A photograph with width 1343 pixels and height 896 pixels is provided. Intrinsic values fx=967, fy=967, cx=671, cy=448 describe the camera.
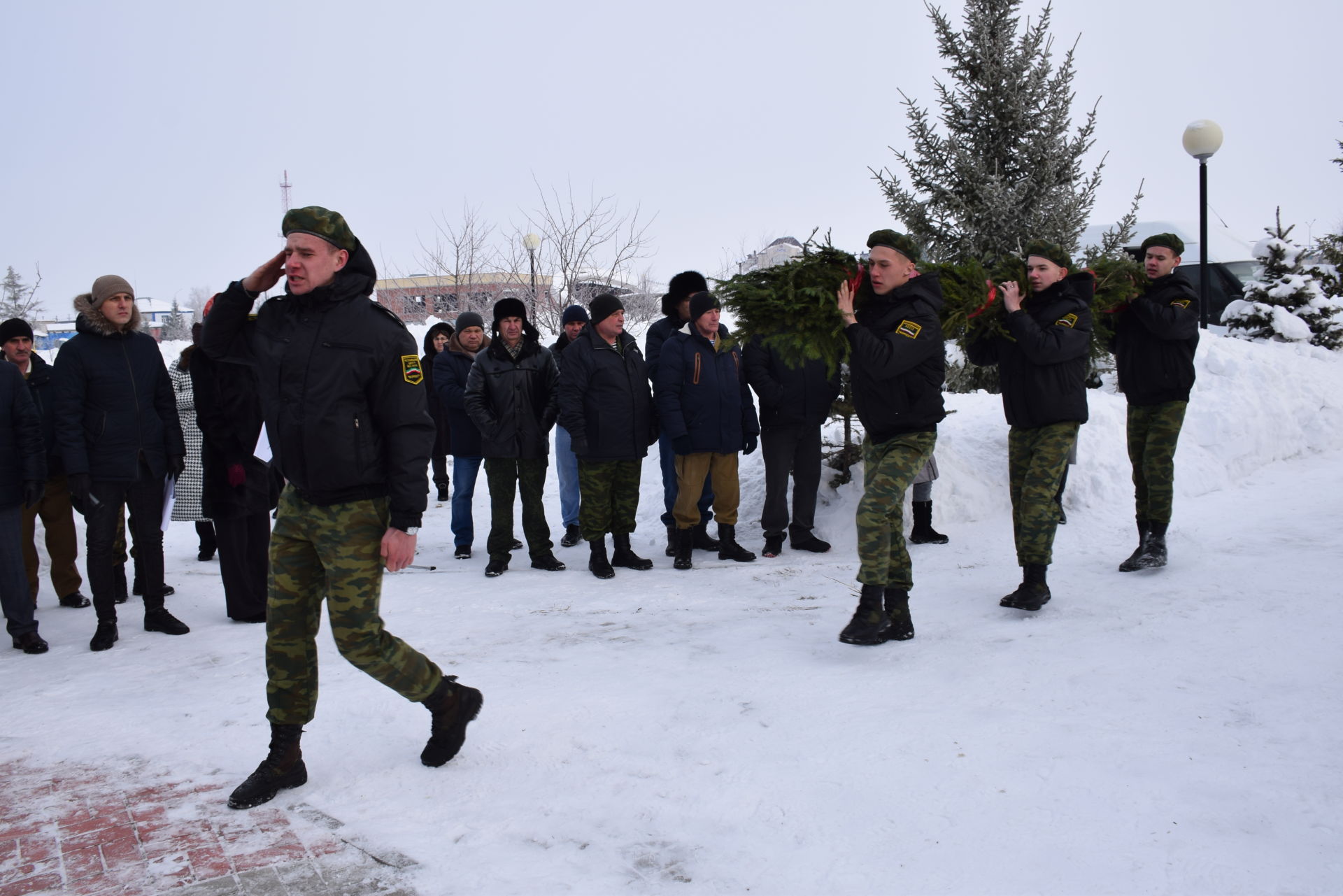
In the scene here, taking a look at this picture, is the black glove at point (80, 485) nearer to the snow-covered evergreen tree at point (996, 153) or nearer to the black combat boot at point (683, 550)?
the black combat boot at point (683, 550)

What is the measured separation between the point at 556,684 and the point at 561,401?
3239mm

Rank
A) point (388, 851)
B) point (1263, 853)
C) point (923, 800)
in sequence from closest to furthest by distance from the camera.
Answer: point (1263, 853), point (388, 851), point (923, 800)

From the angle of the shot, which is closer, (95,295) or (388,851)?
(388,851)

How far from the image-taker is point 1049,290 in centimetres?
604

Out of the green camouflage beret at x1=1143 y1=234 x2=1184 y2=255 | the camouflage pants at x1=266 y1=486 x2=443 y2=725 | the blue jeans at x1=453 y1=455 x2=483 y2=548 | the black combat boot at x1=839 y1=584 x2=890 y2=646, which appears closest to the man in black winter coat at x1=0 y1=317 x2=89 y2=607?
the blue jeans at x1=453 y1=455 x2=483 y2=548

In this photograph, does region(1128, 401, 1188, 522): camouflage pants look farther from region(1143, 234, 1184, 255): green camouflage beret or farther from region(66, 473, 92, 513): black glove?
region(66, 473, 92, 513): black glove

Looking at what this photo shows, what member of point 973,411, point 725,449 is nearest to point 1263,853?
point 725,449

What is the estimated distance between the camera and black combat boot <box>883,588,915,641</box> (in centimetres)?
538

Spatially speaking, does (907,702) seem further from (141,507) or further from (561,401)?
(141,507)

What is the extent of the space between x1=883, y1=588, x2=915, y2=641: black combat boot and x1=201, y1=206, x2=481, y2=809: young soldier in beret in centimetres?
271

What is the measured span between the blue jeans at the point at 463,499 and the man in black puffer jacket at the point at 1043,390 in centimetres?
464

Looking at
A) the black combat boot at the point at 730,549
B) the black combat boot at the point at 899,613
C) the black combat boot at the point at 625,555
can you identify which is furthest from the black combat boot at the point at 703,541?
the black combat boot at the point at 899,613

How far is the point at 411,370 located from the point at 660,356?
441cm

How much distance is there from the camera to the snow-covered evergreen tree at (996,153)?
35.7 ft
